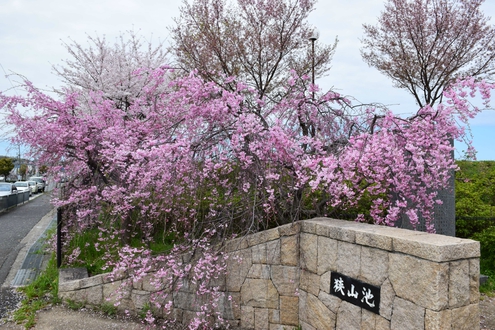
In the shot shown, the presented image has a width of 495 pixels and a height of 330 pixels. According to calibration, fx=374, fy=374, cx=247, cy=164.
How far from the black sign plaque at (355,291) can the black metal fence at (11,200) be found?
52.6ft

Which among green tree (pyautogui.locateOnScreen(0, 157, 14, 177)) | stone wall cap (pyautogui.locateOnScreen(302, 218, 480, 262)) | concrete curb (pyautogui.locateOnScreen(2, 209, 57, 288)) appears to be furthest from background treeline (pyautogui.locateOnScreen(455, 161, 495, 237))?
green tree (pyautogui.locateOnScreen(0, 157, 14, 177))

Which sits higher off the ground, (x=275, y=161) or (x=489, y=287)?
(x=275, y=161)

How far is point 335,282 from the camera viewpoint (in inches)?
141

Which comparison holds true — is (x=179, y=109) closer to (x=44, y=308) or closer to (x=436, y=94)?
(x=44, y=308)

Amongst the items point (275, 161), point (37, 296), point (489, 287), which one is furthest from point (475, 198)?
point (37, 296)

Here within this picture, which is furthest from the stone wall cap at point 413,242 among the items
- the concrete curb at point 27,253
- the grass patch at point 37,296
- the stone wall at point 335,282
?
the concrete curb at point 27,253

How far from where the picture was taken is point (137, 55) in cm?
1150

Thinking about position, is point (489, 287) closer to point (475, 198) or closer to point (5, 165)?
point (475, 198)

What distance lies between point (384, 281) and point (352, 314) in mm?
530

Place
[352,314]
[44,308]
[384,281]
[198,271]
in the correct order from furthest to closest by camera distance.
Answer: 1. [44,308]
2. [198,271]
3. [352,314]
4. [384,281]

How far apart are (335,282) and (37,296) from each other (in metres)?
4.62

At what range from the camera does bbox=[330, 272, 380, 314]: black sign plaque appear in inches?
123

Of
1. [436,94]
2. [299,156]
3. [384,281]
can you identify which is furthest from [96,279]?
[436,94]

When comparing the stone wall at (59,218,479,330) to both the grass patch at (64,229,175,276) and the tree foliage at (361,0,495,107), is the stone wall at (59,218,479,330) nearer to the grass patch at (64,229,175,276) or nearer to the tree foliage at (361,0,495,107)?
the grass patch at (64,229,175,276)
